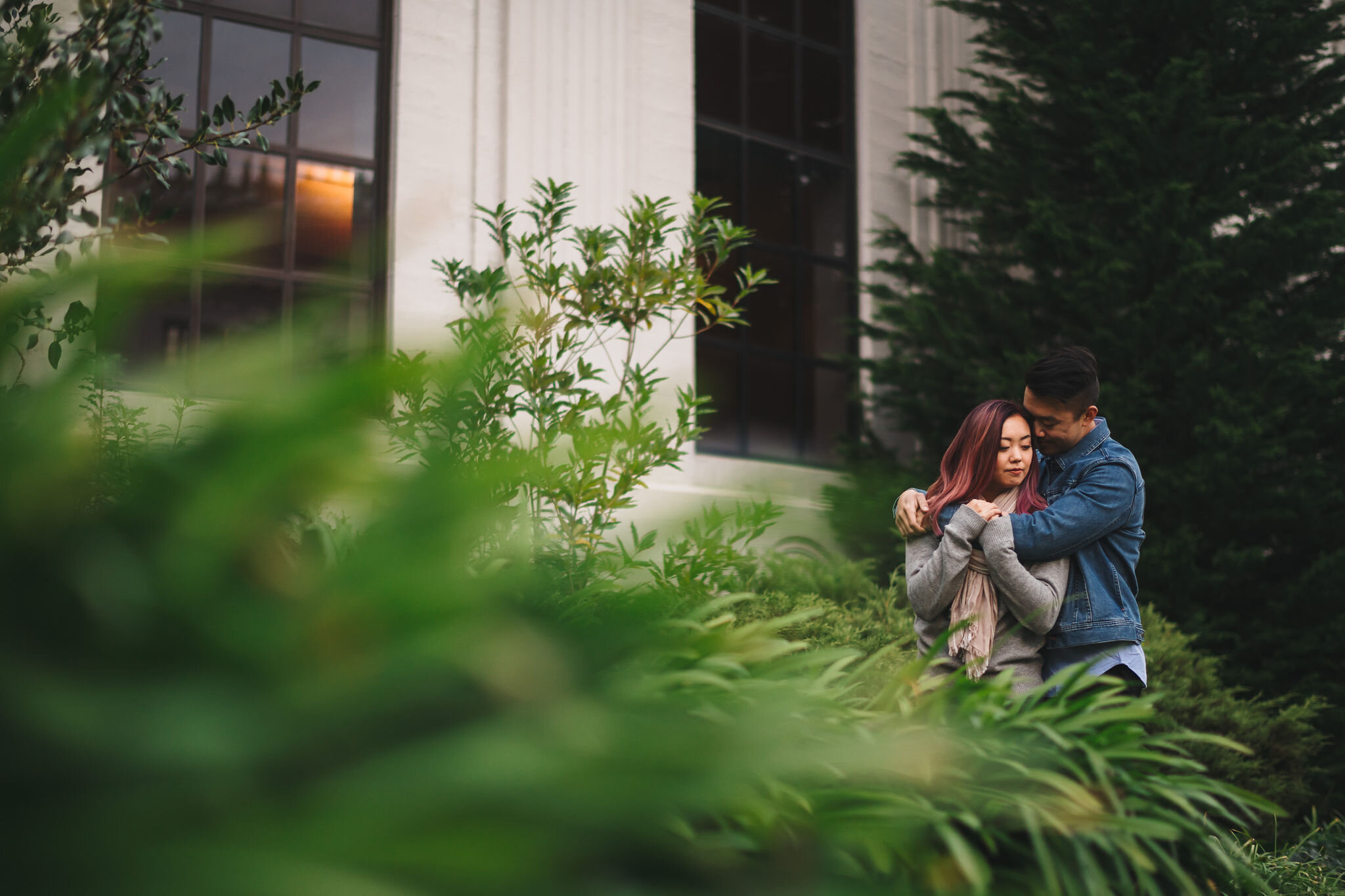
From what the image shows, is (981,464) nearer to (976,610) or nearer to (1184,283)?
(976,610)

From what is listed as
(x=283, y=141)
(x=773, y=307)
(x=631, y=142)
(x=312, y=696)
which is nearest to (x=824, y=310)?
(x=773, y=307)

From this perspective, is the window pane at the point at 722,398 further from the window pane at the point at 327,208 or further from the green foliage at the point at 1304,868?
the green foliage at the point at 1304,868

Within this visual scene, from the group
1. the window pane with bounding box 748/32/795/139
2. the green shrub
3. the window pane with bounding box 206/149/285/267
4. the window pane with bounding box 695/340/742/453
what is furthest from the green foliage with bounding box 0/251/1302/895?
the window pane with bounding box 748/32/795/139

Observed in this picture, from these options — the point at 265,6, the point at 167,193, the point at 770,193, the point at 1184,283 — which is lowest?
the point at 1184,283

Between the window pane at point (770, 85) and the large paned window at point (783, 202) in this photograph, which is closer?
the large paned window at point (783, 202)

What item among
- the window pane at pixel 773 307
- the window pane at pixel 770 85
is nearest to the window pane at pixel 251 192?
the window pane at pixel 773 307

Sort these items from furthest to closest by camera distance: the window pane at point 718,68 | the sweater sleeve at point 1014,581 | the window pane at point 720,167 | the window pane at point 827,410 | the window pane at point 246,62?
the window pane at point 827,410, the window pane at point 718,68, the window pane at point 720,167, the window pane at point 246,62, the sweater sleeve at point 1014,581

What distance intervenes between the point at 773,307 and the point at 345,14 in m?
3.79

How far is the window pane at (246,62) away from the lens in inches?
285

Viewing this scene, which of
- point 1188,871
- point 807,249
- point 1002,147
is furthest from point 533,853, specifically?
point 807,249

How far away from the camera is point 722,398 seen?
8789mm

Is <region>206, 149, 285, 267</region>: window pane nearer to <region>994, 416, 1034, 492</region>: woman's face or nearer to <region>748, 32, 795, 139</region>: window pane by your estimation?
<region>748, 32, 795, 139</region>: window pane

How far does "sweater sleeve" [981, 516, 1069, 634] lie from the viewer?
284cm

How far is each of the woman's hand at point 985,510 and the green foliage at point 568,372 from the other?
773mm
